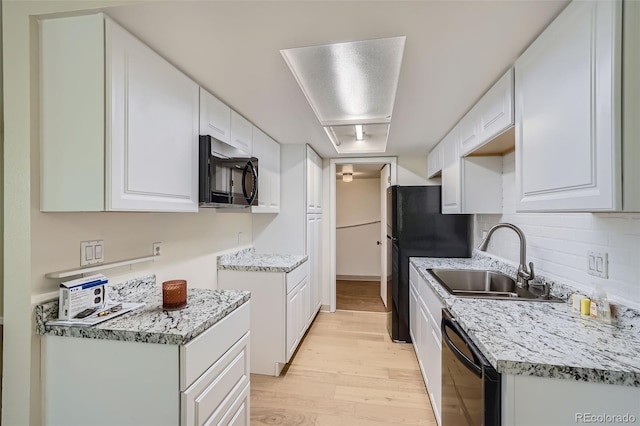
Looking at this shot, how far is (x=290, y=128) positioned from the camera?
2586 millimetres

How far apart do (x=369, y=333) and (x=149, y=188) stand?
8.97ft

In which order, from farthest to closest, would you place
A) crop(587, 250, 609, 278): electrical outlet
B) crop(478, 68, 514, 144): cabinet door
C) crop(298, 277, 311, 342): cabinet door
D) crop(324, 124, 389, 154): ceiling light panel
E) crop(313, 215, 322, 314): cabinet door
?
crop(313, 215, 322, 314): cabinet door, crop(298, 277, 311, 342): cabinet door, crop(324, 124, 389, 154): ceiling light panel, crop(478, 68, 514, 144): cabinet door, crop(587, 250, 609, 278): electrical outlet

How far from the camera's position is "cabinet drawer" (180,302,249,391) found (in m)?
1.11

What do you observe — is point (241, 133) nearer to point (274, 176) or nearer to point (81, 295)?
point (274, 176)

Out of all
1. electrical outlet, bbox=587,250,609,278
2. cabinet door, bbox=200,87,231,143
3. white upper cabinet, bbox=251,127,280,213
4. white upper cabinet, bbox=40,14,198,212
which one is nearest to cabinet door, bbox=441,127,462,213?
electrical outlet, bbox=587,250,609,278

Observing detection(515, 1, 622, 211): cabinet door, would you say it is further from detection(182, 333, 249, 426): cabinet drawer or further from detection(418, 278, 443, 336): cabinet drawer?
detection(182, 333, 249, 426): cabinet drawer

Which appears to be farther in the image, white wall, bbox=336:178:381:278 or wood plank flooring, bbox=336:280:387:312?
white wall, bbox=336:178:381:278

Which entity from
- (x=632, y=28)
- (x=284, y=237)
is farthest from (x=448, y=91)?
(x=284, y=237)

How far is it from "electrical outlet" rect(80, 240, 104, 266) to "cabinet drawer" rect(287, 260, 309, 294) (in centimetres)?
137

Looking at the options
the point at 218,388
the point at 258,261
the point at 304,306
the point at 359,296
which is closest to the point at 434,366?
the point at 218,388

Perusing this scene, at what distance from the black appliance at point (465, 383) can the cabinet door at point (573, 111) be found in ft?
2.11

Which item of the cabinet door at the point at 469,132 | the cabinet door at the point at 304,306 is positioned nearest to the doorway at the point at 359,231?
the cabinet door at the point at 304,306

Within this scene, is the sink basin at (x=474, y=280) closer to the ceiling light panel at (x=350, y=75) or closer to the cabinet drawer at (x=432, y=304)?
the cabinet drawer at (x=432, y=304)

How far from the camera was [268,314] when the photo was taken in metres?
2.43
